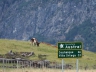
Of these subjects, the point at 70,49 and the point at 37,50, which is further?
the point at 37,50

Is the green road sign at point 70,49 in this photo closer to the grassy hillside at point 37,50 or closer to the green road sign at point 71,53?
the green road sign at point 71,53

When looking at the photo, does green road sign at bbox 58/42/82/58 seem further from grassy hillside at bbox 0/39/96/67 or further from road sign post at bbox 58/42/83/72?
grassy hillside at bbox 0/39/96/67

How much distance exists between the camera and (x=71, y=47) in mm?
40406

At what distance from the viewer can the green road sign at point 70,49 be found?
4038 cm

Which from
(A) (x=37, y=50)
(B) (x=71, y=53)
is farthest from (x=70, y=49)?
(A) (x=37, y=50)

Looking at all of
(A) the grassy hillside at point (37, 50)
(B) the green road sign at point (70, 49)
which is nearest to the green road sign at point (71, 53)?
(B) the green road sign at point (70, 49)

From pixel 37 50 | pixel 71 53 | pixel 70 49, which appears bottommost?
pixel 37 50

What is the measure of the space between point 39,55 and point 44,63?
37.0 feet

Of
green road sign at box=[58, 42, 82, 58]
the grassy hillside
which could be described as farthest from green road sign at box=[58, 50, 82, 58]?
the grassy hillside

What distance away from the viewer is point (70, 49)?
40438mm

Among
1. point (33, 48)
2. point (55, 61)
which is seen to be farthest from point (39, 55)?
point (33, 48)

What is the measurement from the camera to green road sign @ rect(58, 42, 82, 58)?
1590 inches

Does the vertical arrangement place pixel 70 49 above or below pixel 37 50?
above

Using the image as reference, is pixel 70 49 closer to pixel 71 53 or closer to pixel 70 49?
pixel 70 49
